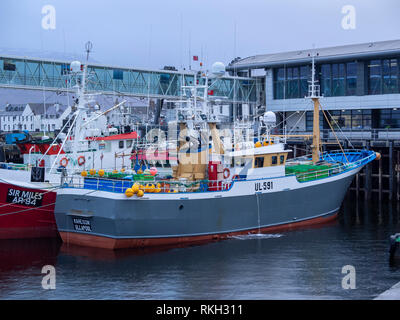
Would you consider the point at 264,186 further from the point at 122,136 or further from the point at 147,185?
the point at 122,136

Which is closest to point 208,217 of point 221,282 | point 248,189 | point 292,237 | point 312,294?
point 248,189

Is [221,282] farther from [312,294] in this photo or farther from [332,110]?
[332,110]

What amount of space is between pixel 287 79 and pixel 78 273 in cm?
3535

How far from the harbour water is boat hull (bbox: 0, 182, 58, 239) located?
623 mm

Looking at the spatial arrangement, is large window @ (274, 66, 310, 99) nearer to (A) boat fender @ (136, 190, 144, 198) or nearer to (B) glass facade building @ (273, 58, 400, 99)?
(B) glass facade building @ (273, 58, 400, 99)

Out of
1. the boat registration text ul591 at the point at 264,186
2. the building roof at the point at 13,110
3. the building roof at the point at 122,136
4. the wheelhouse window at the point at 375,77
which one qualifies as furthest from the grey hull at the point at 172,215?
the building roof at the point at 13,110

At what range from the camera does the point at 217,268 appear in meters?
22.8

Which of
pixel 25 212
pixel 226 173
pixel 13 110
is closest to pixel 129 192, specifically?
pixel 226 173

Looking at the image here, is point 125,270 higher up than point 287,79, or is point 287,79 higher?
point 287,79

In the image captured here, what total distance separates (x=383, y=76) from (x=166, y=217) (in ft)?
93.2
